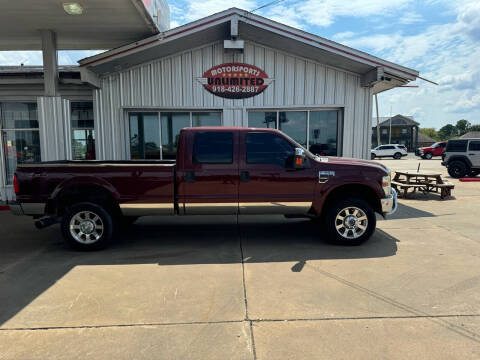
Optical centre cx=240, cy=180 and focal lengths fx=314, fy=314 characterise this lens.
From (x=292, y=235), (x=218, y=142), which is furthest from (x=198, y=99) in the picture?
(x=292, y=235)

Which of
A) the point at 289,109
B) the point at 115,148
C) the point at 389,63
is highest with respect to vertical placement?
the point at 389,63

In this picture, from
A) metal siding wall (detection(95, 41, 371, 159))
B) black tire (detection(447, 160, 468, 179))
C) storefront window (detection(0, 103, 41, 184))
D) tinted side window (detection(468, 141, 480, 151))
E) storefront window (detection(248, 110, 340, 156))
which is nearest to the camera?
metal siding wall (detection(95, 41, 371, 159))

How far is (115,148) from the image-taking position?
888 centimetres

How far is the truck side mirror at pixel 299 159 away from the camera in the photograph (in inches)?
194

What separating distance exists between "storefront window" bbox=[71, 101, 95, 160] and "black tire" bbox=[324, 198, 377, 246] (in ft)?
25.2

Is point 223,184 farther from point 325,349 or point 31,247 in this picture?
point 31,247

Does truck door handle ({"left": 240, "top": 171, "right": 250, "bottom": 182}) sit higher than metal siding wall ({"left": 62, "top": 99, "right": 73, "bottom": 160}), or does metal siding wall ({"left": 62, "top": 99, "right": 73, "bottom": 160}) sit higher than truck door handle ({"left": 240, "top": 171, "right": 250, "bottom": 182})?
metal siding wall ({"left": 62, "top": 99, "right": 73, "bottom": 160})

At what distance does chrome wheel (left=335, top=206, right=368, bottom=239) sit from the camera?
518cm

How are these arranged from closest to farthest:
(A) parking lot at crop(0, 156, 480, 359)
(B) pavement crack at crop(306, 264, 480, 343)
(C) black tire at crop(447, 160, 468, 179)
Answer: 1. (A) parking lot at crop(0, 156, 480, 359)
2. (B) pavement crack at crop(306, 264, 480, 343)
3. (C) black tire at crop(447, 160, 468, 179)

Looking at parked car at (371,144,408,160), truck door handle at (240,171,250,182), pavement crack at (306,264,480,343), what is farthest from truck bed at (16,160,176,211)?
parked car at (371,144,408,160)

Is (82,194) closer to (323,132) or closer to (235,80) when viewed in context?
(235,80)

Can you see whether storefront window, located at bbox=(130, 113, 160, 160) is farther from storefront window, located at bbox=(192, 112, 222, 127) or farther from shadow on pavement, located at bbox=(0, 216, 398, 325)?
shadow on pavement, located at bbox=(0, 216, 398, 325)

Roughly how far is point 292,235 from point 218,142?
230cm

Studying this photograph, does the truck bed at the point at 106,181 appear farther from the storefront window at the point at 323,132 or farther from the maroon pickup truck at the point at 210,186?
the storefront window at the point at 323,132
